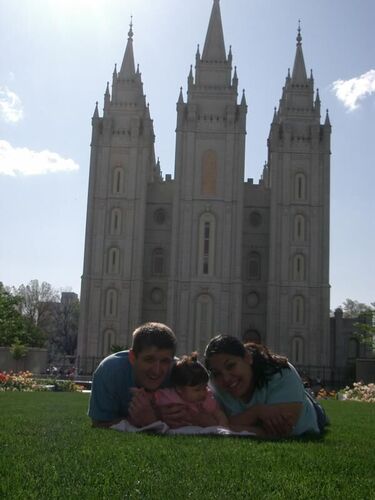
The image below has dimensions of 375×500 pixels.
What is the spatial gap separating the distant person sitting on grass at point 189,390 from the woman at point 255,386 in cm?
17

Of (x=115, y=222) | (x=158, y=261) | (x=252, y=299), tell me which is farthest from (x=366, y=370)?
(x=115, y=222)

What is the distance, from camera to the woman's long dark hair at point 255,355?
19.1 ft

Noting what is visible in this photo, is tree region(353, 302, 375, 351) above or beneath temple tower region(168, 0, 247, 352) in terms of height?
beneath

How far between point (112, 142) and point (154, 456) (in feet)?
144

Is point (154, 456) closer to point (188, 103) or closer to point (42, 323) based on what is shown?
point (188, 103)

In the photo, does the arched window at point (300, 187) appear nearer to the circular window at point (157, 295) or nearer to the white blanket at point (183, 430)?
the circular window at point (157, 295)

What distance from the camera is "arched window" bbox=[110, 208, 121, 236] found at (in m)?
46.2

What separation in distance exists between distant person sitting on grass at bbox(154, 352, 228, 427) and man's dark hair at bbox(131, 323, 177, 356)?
0.20m

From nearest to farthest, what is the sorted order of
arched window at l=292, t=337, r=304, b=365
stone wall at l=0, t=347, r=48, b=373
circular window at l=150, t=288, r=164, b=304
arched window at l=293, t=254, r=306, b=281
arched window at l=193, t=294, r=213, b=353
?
stone wall at l=0, t=347, r=48, b=373 → arched window at l=193, t=294, r=213, b=353 → arched window at l=292, t=337, r=304, b=365 → arched window at l=293, t=254, r=306, b=281 → circular window at l=150, t=288, r=164, b=304

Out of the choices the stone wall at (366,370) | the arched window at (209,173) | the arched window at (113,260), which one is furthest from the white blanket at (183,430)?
the arched window at (209,173)

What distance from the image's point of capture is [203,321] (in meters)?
44.4

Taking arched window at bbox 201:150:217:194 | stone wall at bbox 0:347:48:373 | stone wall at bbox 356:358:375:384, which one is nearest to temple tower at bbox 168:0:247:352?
arched window at bbox 201:150:217:194

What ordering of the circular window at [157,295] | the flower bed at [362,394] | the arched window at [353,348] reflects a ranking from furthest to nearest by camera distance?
1. the arched window at [353,348]
2. the circular window at [157,295]
3. the flower bed at [362,394]

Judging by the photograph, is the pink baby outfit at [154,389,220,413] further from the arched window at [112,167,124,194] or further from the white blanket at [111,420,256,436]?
the arched window at [112,167,124,194]
